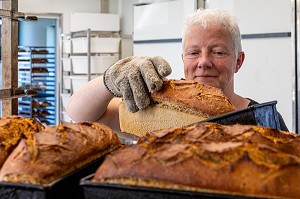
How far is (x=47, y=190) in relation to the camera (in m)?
0.57

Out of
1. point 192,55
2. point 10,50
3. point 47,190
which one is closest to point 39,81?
point 10,50

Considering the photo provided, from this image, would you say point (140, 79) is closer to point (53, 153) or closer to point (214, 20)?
point (53, 153)

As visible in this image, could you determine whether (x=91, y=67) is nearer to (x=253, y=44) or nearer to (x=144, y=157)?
(x=253, y=44)

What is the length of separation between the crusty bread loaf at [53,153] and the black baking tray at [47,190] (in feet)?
0.08

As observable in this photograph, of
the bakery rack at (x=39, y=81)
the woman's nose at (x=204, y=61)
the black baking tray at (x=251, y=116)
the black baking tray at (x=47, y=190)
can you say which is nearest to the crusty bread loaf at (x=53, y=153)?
the black baking tray at (x=47, y=190)

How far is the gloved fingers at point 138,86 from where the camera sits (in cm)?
111

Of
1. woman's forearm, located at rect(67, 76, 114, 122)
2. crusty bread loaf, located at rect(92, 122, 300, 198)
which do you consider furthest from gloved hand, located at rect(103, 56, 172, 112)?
crusty bread loaf, located at rect(92, 122, 300, 198)

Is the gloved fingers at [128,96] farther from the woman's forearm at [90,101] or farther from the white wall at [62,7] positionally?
the white wall at [62,7]

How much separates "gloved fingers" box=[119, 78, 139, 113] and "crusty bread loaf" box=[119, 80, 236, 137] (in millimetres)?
30

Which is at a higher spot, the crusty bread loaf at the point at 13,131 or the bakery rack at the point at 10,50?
the bakery rack at the point at 10,50

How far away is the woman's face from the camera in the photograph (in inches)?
64.0

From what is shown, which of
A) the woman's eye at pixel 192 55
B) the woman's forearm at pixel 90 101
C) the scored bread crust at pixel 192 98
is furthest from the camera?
the woman's eye at pixel 192 55

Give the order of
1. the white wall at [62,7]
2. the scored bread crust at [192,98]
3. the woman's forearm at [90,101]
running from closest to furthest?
the scored bread crust at [192,98], the woman's forearm at [90,101], the white wall at [62,7]

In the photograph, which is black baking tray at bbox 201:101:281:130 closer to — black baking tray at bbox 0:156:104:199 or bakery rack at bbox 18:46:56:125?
black baking tray at bbox 0:156:104:199
